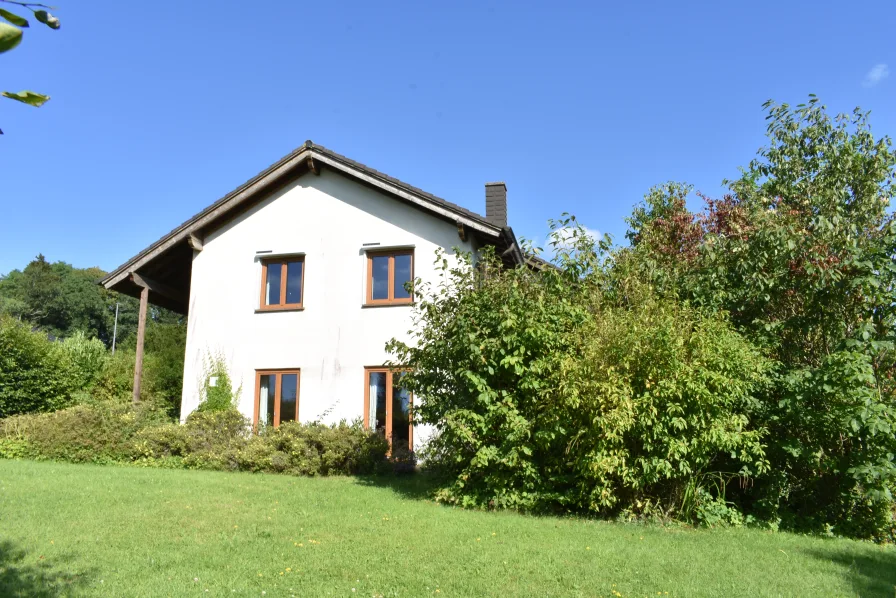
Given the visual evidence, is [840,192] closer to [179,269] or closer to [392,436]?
[392,436]

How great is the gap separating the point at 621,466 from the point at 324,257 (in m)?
9.90

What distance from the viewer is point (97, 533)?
7.71 metres

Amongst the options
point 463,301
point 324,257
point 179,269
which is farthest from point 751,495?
point 179,269

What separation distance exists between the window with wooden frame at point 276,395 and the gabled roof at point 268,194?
13.2 ft

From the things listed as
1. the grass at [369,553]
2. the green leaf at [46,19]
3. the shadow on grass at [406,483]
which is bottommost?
the grass at [369,553]

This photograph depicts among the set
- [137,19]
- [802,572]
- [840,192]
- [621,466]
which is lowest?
[802,572]

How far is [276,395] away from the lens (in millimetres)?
16219

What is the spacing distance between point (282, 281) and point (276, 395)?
285 cm

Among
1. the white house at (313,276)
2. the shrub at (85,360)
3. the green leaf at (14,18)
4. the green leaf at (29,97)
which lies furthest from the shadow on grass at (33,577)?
the shrub at (85,360)

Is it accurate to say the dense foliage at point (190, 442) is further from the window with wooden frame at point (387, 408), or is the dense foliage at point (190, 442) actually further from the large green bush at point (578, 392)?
the large green bush at point (578, 392)

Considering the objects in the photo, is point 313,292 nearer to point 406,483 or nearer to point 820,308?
point 406,483

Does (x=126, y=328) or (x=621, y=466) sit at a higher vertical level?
(x=126, y=328)

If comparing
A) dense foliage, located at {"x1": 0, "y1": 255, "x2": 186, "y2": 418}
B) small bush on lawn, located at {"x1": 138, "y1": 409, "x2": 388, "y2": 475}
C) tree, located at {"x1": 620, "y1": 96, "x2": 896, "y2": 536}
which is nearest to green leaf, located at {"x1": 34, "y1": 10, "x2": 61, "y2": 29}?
tree, located at {"x1": 620, "y1": 96, "x2": 896, "y2": 536}

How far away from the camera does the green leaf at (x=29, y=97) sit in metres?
1.87
